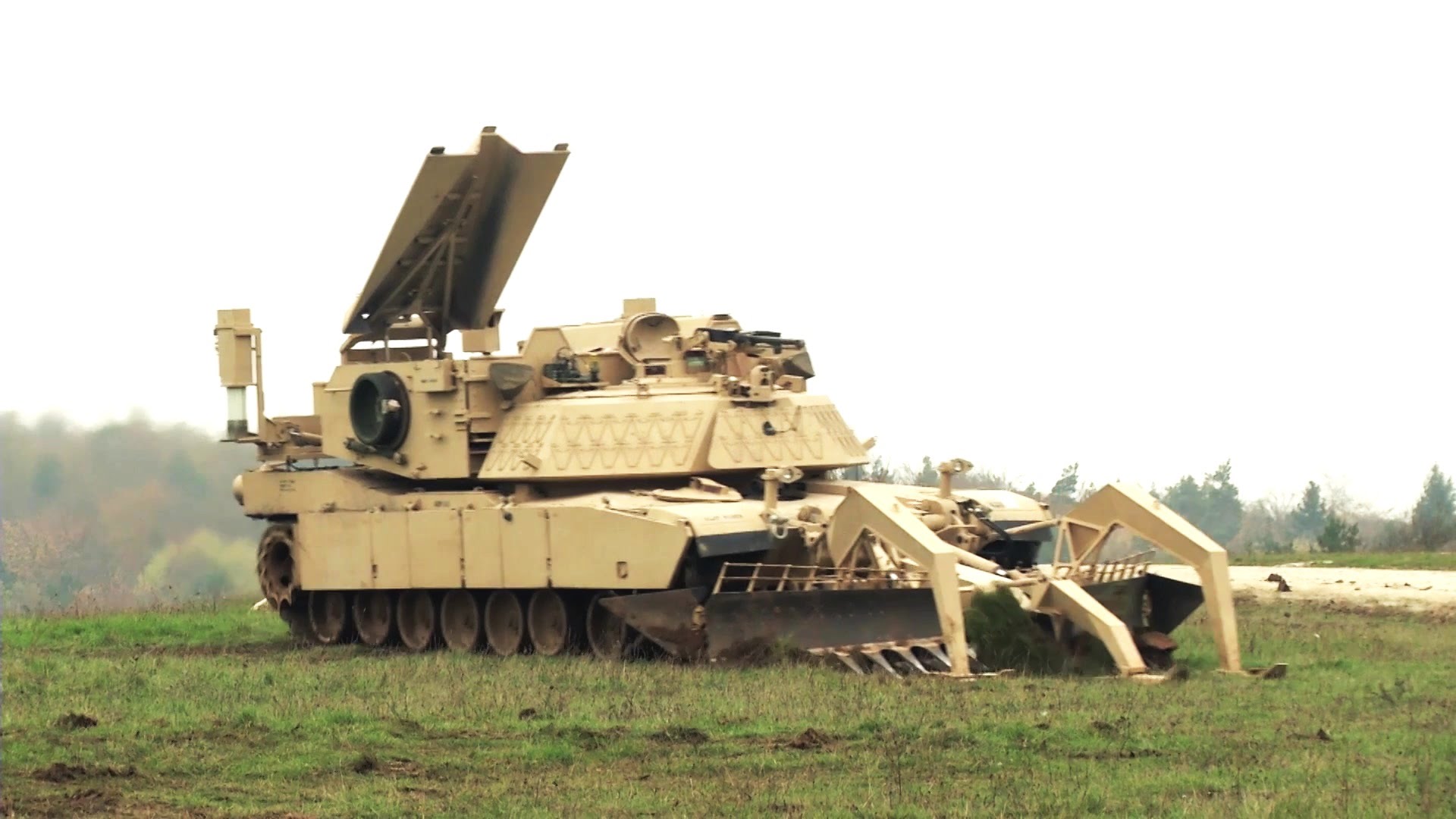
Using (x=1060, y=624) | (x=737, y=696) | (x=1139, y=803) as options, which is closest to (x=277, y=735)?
(x=737, y=696)

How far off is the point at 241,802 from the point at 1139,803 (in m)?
4.74

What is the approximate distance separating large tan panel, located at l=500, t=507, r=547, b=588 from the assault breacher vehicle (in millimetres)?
39

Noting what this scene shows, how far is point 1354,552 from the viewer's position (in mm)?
36594

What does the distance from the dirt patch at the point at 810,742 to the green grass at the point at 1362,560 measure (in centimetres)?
1982

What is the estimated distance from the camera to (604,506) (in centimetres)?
2098

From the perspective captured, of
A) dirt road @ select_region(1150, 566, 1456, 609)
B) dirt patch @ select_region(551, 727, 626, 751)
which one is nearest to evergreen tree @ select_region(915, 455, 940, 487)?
dirt road @ select_region(1150, 566, 1456, 609)

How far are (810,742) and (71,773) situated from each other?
14.5ft

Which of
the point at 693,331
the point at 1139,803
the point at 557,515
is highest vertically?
the point at 693,331

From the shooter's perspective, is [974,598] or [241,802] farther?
[974,598]

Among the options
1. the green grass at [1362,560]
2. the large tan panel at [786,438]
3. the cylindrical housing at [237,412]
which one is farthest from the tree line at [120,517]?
the green grass at [1362,560]

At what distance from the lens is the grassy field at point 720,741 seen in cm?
1182

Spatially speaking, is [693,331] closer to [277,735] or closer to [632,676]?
[632,676]

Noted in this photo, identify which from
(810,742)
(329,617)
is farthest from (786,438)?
(810,742)

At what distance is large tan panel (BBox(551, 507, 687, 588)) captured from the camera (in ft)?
65.6
